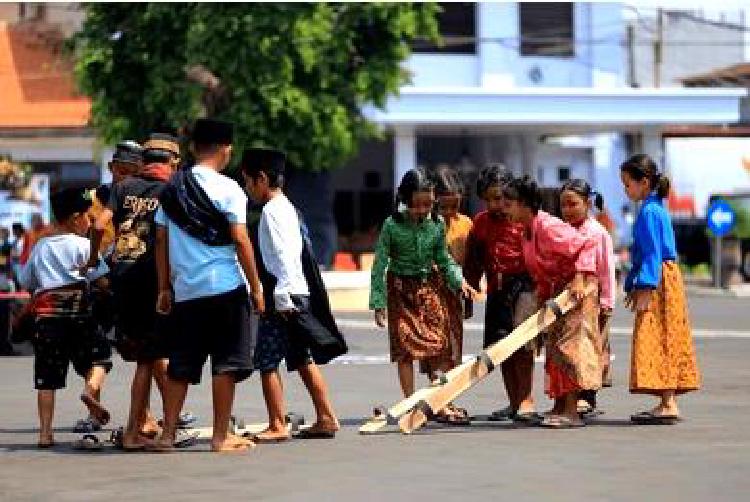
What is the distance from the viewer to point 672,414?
41.5 feet

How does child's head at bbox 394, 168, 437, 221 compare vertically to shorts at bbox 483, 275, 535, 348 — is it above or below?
above

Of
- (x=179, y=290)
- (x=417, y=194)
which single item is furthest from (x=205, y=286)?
(x=417, y=194)

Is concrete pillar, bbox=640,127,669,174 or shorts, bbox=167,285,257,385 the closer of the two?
shorts, bbox=167,285,257,385

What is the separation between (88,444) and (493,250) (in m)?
3.10

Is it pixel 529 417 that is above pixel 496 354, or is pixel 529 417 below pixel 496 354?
below

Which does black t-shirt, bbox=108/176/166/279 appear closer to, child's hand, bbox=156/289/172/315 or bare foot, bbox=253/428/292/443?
child's hand, bbox=156/289/172/315

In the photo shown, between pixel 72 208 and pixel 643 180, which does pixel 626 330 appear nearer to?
pixel 643 180

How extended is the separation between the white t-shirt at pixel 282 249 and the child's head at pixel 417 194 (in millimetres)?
1162

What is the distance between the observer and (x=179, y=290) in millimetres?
11172

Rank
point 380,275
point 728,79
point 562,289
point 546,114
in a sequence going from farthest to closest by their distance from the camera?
point 728,79, point 546,114, point 380,275, point 562,289

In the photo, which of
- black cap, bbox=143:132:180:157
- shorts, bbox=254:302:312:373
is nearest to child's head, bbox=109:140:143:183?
black cap, bbox=143:132:180:157

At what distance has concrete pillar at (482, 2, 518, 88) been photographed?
50.6 metres

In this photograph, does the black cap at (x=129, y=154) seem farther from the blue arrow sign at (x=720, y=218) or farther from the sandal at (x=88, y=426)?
the blue arrow sign at (x=720, y=218)

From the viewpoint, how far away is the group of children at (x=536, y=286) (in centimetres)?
1258
